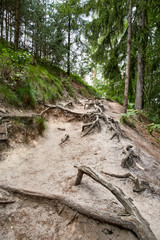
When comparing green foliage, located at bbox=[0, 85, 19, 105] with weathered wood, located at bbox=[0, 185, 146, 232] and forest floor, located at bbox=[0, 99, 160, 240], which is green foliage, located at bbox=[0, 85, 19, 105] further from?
weathered wood, located at bbox=[0, 185, 146, 232]

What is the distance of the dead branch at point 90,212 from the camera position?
1.63 meters

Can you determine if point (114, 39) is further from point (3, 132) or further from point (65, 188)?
point (65, 188)

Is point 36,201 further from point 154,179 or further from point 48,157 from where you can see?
point 154,179

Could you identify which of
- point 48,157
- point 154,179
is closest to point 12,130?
point 48,157

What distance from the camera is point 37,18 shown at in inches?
481

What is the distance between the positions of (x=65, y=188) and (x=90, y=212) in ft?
2.88

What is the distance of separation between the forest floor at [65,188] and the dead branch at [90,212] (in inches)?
1.9

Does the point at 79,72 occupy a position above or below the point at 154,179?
above

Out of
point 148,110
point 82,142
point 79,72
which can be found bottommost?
point 82,142

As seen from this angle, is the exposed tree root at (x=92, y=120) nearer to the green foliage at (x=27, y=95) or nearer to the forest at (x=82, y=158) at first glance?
the forest at (x=82, y=158)

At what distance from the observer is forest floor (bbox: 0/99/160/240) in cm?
177

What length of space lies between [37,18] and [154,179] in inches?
601

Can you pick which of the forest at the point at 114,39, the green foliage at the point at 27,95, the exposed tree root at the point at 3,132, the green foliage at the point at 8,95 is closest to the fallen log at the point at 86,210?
the exposed tree root at the point at 3,132

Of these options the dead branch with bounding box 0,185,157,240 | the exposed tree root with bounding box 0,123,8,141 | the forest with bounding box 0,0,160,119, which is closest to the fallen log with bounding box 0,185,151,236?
the dead branch with bounding box 0,185,157,240
